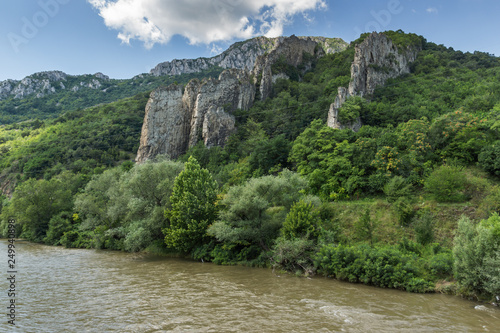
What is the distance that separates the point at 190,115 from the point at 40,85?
15355cm

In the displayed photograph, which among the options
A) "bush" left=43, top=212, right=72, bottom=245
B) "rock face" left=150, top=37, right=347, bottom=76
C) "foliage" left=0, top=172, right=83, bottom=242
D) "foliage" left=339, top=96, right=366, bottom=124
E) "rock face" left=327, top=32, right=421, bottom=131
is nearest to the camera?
"bush" left=43, top=212, right=72, bottom=245

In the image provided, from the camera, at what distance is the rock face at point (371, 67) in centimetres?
5162

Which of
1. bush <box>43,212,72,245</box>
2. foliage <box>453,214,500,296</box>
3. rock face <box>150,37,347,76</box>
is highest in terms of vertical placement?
rock face <box>150,37,347,76</box>

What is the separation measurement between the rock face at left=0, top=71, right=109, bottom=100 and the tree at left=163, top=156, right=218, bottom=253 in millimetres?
177482

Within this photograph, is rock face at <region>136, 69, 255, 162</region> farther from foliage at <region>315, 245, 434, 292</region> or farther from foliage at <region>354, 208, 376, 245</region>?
foliage at <region>315, 245, 434, 292</region>

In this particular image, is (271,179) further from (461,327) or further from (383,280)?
(461,327)

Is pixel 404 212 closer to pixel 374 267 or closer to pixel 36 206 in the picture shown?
pixel 374 267

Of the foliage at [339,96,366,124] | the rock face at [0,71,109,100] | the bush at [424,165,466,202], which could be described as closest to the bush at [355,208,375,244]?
the bush at [424,165,466,202]

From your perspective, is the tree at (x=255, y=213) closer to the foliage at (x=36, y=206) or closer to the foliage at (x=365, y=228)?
the foliage at (x=365, y=228)

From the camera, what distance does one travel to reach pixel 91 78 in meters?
189

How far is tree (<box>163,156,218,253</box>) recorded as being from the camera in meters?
27.8

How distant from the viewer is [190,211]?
27938mm

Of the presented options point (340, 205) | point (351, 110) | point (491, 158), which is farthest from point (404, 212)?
point (351, 110)

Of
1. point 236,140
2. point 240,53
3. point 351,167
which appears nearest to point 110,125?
point 236,140
